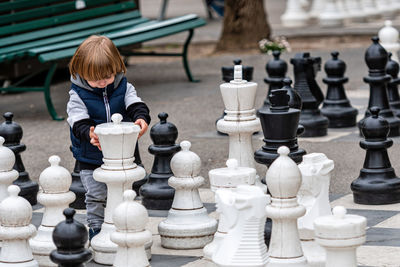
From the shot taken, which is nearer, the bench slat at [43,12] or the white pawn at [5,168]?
the white pawn at [5,168]

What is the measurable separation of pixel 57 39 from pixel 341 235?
6.98 m

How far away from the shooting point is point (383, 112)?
A: 7.23 metres

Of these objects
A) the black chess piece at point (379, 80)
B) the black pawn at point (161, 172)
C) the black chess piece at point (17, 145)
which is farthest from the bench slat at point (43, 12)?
the black pawn at point (161, 172)

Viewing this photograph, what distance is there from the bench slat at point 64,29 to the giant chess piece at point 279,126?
5386 mm

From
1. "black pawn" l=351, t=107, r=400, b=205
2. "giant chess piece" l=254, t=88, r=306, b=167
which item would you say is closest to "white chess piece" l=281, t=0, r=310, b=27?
"black pawn" l=351, t=107, r=400, b=205

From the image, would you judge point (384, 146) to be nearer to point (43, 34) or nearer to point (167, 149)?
point (167, 149)

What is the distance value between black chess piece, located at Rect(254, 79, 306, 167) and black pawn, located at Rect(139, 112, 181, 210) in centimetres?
61

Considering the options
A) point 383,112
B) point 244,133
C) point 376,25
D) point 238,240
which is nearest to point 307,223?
point 238,240

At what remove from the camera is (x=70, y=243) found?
340cm

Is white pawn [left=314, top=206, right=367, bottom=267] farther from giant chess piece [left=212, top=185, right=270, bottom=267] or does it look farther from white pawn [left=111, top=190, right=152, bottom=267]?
white pawn [left=111, top=190, right=152, bottom=267]

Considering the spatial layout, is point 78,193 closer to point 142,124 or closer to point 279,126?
point 142,124

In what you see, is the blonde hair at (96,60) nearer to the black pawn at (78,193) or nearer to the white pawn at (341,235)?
the black pawn at (78,193)

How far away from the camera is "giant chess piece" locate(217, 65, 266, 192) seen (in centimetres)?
495

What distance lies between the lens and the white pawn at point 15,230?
396 centimetres
